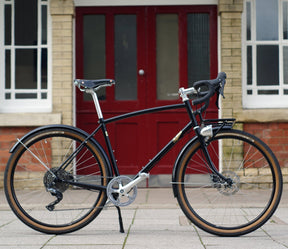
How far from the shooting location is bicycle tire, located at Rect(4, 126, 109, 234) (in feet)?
13.4

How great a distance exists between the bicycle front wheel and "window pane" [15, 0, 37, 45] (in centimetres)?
464

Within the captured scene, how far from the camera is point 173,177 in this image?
4020 millimetres

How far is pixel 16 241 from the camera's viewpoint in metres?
4.07

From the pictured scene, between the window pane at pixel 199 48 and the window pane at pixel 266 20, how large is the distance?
30.8 inches

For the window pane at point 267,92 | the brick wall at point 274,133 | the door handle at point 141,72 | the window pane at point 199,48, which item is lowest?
the brick wall at point 274,133

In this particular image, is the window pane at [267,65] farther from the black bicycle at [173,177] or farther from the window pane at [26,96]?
the black bicycle at [173,177]

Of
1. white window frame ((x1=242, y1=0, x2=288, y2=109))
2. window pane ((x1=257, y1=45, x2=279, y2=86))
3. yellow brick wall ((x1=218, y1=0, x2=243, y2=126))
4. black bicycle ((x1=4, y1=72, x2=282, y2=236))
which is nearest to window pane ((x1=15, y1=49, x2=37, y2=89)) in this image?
yellow brick wall ((x1=218, y1=0, x2=243, y2=126))

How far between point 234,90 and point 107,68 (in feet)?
6.13

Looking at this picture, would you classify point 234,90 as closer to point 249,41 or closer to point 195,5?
point 249,41

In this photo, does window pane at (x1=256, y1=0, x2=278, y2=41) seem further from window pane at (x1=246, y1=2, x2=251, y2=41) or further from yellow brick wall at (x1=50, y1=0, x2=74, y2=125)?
yellow brick wall at (x1=50, y1=0, x2=74, y2=125)

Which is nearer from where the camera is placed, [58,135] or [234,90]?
[58,135]

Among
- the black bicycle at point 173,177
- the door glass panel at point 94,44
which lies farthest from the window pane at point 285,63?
the black bicycle at point 173,177

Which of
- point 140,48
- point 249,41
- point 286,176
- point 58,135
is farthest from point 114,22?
point 58,135

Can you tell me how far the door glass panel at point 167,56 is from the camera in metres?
7.88
